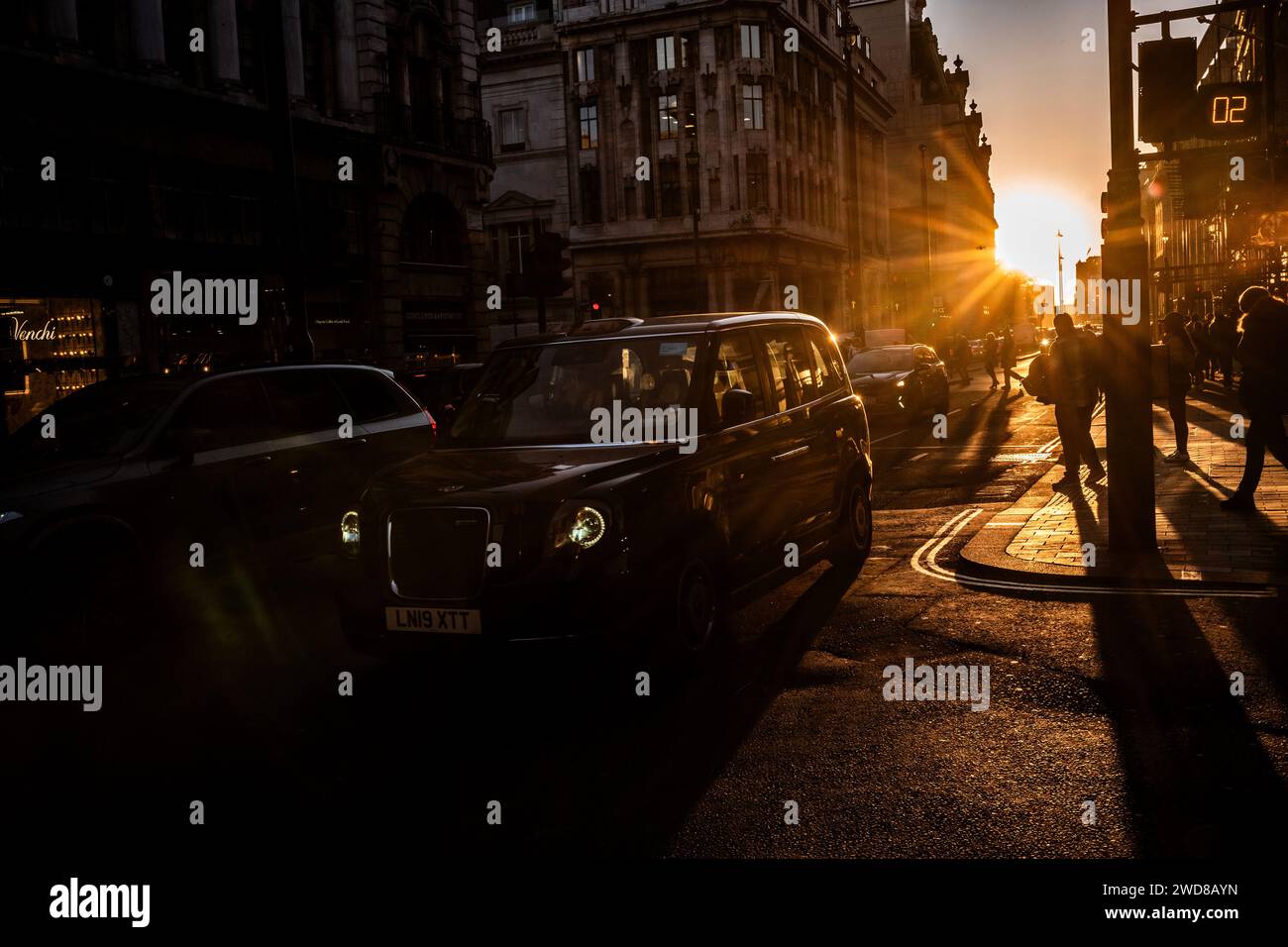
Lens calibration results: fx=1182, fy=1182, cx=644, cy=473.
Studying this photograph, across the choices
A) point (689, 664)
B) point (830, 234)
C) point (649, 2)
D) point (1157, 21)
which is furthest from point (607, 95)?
point (689, 664)

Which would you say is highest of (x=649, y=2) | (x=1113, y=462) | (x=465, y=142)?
(x=649, y=2)

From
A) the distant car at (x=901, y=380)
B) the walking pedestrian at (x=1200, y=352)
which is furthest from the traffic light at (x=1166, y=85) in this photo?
the walking pedestrian at (x=1200, y=352)

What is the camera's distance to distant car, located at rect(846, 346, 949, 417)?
23047 mm

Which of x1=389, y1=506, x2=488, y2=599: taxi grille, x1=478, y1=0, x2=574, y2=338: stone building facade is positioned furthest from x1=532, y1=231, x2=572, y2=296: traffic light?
x1=478, y1=0, x2=574, y2=338: stone building facade

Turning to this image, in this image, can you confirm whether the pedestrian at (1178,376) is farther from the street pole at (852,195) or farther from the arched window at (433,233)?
the street pole at (852,195)

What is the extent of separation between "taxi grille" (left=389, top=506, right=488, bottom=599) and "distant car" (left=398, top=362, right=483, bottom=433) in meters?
8.27

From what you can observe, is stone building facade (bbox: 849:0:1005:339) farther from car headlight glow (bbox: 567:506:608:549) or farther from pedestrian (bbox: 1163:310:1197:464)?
car headlight glow (bbox: 567:506:608:549)

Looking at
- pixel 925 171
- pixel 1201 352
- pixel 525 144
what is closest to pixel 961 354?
pixel 1201 352

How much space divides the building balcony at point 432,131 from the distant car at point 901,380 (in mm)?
13473

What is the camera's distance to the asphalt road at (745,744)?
411 cm

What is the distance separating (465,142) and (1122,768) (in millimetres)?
31871
